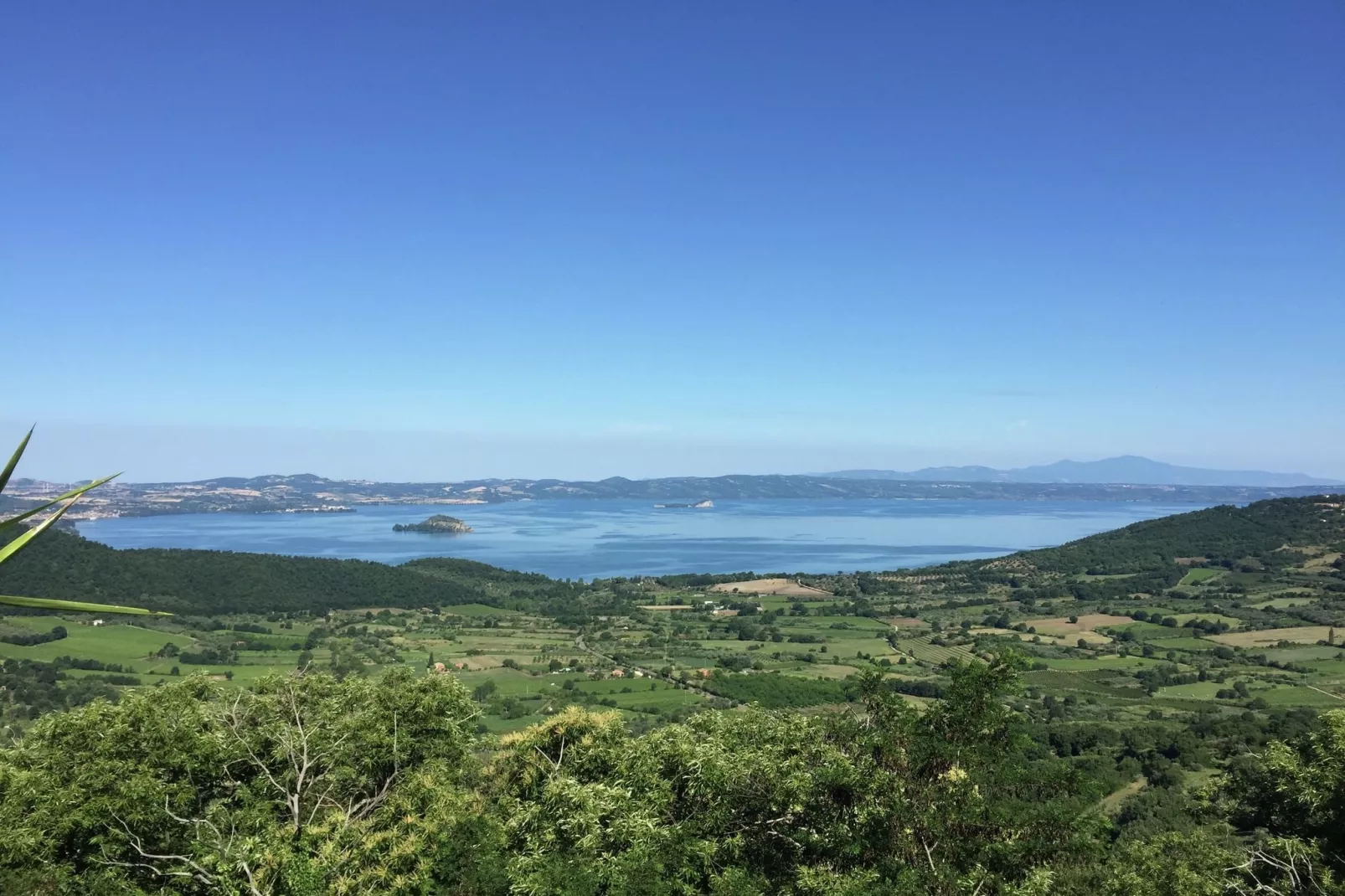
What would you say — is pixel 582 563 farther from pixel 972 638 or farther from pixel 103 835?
pixel 103 835

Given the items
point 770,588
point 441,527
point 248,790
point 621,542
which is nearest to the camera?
point 248,790

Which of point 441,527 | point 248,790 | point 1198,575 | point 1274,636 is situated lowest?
point 1274,636

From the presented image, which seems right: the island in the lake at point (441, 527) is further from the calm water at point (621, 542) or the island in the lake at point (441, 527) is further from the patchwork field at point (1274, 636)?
the patchwork field at point (1274, 636)

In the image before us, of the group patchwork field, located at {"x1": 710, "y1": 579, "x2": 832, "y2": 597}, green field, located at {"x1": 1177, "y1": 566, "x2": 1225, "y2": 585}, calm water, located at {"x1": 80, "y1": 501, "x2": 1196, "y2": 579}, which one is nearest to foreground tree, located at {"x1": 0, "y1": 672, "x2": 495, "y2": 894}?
patchwork field, located at {"x1": 710, "y1": 579, "x2": 832, "y2": 597}

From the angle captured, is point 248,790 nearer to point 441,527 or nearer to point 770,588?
point 770,588

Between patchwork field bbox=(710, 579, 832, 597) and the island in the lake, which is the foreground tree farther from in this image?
the island in the lake

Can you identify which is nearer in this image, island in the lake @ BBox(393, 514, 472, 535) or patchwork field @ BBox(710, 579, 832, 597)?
patchwork field @ BBox(710, 579, 832, 597)

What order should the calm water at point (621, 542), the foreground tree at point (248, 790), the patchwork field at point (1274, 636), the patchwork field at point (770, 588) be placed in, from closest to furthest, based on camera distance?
the foreground tree at point (248, 790) < the patchwork field at point (1274, 636) < the patchwork field at point (770, 588) < the calm water at point (621, 542)

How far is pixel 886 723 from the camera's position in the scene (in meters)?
11.1

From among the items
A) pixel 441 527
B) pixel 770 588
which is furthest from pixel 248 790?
pixel 441 527

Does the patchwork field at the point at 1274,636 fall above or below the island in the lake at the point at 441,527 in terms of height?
below

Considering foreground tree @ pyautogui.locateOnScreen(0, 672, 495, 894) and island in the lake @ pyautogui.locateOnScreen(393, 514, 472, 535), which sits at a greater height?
foreground tree @ pyautogui.locateOnScreen(0, 672, 495, 894)

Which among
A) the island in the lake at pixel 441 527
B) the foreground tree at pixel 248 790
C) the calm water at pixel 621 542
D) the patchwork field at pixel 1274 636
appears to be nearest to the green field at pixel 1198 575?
the patchwork field at pixel 1274 636

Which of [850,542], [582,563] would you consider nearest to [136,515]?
[582,563]
